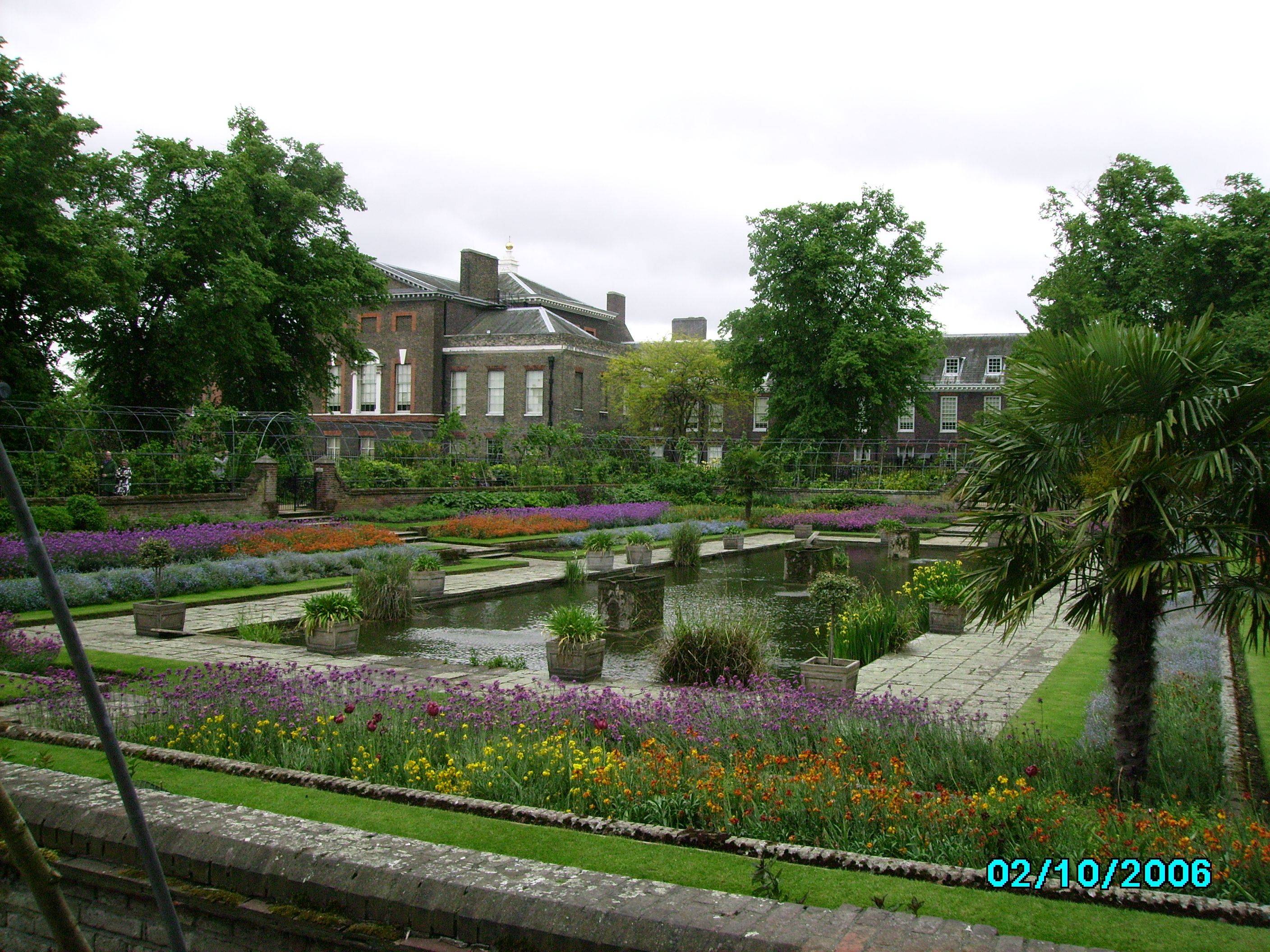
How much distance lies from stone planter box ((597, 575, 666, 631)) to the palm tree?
752cm

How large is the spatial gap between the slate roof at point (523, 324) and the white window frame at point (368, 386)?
16.4 feet

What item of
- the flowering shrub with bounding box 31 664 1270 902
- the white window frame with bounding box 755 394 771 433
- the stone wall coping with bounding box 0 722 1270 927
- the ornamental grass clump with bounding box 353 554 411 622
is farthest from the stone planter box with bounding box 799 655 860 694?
the white window frame with bounding box 755 394 771 433

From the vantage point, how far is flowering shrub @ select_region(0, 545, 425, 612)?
43.7ft

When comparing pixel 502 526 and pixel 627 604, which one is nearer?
pixel 627 604

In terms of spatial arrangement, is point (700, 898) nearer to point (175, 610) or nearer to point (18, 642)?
point (18, 642)

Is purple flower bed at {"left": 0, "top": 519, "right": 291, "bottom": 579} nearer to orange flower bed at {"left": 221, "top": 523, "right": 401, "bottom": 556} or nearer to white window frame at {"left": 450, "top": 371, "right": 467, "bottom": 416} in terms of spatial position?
orange flower bed at {"left": 221, "top": 523, "right": 401, "bottom": 556}

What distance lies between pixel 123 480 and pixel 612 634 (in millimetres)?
16191

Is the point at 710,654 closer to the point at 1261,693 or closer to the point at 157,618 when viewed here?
the point at 1261,693

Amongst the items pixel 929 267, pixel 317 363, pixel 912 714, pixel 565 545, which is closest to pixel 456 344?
pixel 317 363

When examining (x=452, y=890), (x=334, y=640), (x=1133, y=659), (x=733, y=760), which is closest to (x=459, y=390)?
(x=334, y=640)

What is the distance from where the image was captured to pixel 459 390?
49.7 meters

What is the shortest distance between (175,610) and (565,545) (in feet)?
42.6
